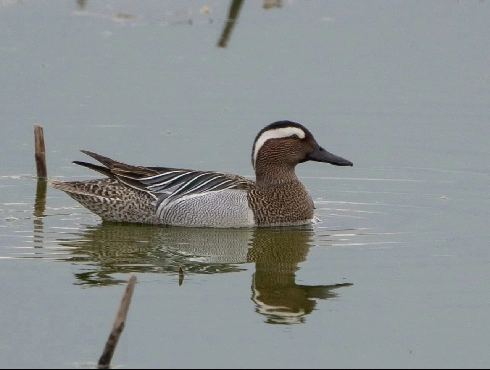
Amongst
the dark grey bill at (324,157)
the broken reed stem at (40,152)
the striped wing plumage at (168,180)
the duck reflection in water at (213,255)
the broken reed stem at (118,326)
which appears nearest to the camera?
the broken reed stem at (118,326)

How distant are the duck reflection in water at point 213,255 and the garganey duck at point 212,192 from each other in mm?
127

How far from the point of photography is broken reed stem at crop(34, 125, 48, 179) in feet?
46.4

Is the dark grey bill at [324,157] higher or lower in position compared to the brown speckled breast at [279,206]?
higher

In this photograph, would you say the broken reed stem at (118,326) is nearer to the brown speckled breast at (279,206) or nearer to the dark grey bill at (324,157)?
the brown speckled breast at (279,206)

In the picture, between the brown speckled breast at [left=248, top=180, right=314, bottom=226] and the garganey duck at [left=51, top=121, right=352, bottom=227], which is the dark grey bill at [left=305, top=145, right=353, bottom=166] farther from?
the brown speckled breast at [left=248, top=180, right=314, bottom=226]

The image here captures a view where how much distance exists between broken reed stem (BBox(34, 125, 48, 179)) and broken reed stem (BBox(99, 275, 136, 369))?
19.4ft

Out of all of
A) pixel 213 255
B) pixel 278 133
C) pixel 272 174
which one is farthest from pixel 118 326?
pixel 272 174

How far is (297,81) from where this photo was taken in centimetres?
1791

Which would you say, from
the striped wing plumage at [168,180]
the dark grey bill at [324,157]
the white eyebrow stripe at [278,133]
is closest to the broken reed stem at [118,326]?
the striped wing plumage at [168,180]

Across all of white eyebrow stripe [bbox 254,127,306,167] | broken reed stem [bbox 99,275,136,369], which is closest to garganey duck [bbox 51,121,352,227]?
white eyebrow stripe [bbox 254,127,306,167]

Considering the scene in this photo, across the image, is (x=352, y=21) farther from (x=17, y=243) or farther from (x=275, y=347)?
(x=275, y=347)

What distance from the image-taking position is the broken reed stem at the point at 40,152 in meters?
14.2

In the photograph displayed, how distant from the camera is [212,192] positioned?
518 inches

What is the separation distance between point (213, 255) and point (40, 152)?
3212 mm
